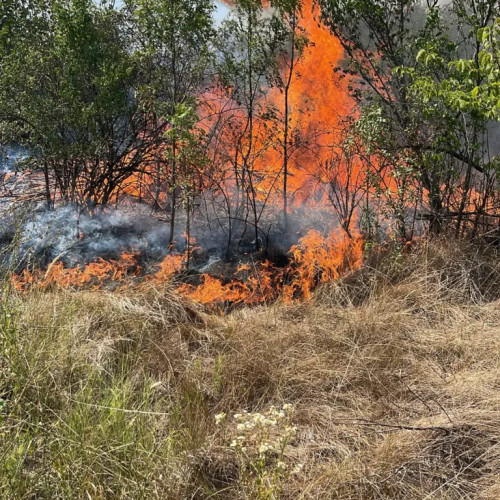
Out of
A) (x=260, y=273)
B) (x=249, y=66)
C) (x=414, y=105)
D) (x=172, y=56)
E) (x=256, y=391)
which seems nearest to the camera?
(x=256, y=391)

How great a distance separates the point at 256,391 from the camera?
393 centimetres

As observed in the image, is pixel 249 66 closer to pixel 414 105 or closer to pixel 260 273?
pixel 414 105

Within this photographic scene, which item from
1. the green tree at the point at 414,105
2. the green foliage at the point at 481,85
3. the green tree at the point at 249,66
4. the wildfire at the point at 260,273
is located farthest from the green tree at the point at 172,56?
the green foliage at the point at 481,85

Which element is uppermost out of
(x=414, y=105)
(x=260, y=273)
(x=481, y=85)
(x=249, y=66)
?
(x=249, y=66)

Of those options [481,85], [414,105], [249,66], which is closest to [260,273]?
[414,105]

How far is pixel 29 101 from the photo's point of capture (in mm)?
7852

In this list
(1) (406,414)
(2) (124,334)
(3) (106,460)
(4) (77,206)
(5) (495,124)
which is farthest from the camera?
(5) (495,124)

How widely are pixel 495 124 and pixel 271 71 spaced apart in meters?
4.40

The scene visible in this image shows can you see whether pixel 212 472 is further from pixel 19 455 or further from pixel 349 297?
pixel 349 297

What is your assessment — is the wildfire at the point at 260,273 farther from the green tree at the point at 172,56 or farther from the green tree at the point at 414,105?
the green tree at the point at 172,56

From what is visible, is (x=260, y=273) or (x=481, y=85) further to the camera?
(x=260, y=273)

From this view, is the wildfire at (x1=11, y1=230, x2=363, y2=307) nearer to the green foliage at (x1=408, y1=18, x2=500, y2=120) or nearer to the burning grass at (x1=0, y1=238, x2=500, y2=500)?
the burning grass at (x1=0, y1=238, x2=500, y2=500)

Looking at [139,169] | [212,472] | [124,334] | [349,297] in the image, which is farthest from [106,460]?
[139,169]

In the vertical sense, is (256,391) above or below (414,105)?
below
